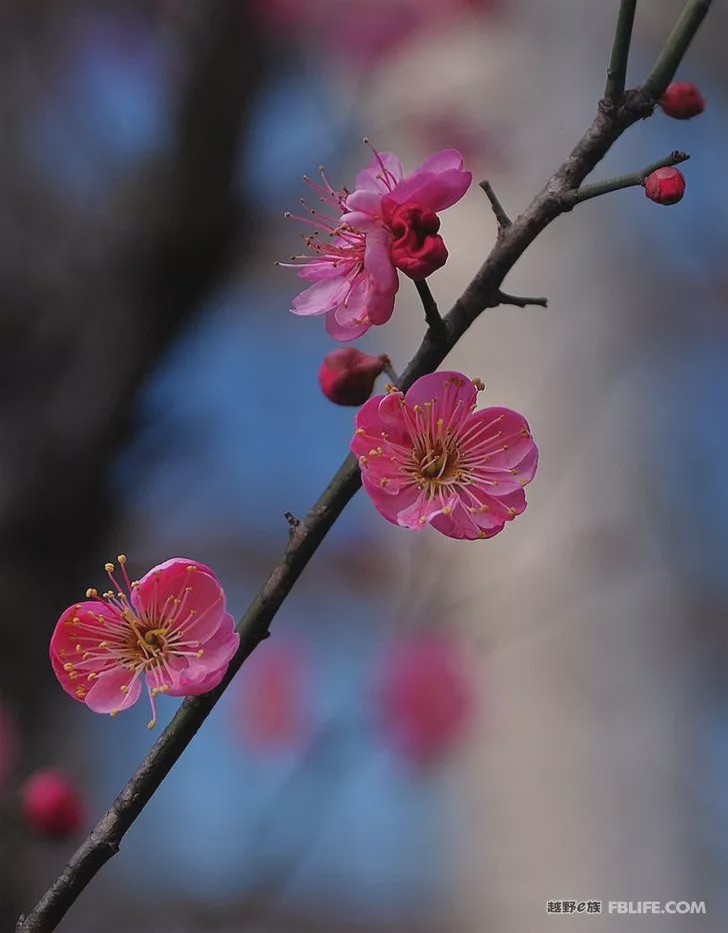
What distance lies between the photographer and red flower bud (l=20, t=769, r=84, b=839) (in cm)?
90

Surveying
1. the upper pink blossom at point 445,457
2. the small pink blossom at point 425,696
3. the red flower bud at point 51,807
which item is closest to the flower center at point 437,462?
the upper pink blossom at point 445,457

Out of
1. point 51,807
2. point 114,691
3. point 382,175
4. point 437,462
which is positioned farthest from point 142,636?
point 51,807

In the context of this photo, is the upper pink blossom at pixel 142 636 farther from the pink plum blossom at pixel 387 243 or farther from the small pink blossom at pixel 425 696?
the small pink blossom at pixel 425 696

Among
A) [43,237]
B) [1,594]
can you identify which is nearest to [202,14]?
[43,237]

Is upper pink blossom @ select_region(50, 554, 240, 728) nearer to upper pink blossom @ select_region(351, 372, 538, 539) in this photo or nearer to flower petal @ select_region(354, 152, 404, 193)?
upper pink blossom @ select_region(351, 372, 538, 539)

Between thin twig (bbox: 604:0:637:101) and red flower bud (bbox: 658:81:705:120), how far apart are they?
0.09 metres

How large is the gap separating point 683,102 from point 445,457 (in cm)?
21

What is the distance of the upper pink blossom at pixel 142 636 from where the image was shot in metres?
0.41

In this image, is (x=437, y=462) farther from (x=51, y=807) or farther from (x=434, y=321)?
(x=51, y=807)

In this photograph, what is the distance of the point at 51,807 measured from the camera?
0.90 meters

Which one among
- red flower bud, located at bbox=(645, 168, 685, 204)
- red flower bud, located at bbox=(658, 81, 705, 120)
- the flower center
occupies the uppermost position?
red flower bud, located at bbox=(658, 81, 705, 120)

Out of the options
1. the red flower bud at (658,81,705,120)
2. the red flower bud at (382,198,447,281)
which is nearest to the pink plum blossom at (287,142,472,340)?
the red flower bud at (382,198,447,281)

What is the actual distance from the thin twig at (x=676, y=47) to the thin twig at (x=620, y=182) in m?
0.03

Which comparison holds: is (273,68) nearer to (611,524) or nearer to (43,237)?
(43,237)
